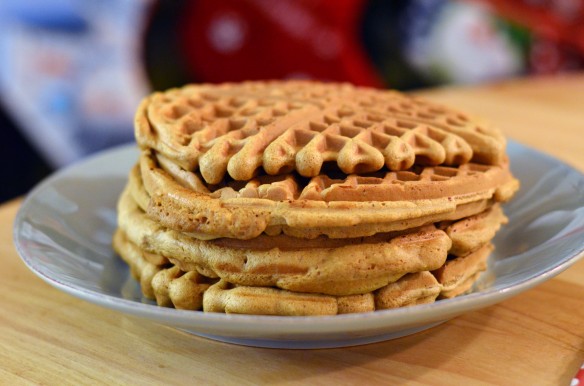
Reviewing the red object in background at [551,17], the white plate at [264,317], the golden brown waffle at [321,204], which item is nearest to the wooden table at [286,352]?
the white plate at [264,317]

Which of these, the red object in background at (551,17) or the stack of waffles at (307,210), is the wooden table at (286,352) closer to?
the stack of waffles at (307,210)

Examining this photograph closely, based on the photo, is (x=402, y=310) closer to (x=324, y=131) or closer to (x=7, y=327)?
(x=324, y=131)

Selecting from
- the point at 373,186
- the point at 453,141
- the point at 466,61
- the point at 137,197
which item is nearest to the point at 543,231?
the point at 453,141

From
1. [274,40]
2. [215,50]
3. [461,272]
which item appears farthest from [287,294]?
[274,40]

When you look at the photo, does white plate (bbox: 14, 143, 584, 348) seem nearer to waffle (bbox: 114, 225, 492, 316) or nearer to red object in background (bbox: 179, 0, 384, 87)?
waffle (bbox: 114, 225, 492, 316)

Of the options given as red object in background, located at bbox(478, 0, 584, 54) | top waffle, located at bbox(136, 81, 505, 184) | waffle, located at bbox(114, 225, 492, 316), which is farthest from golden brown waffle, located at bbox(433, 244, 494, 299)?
red object in background, located at bbox(478, 0, 584, 54)
